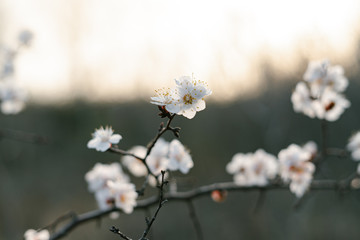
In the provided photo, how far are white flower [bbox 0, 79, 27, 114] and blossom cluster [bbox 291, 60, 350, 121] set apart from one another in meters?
1.42

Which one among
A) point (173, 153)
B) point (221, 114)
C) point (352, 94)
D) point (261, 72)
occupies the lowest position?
point (173, 153)


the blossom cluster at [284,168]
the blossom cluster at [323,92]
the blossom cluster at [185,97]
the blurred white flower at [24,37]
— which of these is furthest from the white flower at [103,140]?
the blurred white flower at [24,37]

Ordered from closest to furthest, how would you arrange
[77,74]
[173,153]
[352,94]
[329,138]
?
[173,153] < [352,94] < [329,138] < [77,74]

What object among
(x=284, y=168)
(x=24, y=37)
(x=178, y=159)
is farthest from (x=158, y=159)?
(x=24, y=37)

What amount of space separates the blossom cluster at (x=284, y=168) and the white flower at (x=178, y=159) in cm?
33

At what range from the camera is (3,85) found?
1.88 metres

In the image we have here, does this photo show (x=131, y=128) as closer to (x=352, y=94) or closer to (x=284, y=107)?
(x=284, y=107)

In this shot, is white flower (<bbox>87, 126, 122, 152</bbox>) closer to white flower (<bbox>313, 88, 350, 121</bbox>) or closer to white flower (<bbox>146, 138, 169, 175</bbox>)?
white flower (<bbox>146, 138, 169, 175</bbox>)

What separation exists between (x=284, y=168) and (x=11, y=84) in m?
1.49

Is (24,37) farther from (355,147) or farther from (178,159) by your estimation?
(355,147)

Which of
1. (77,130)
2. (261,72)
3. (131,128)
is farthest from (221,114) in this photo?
(77,130)

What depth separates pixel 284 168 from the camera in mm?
1262

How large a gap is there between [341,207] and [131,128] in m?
4.51

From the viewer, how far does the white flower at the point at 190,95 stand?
2.18ft
